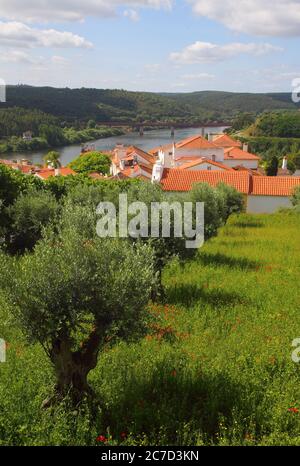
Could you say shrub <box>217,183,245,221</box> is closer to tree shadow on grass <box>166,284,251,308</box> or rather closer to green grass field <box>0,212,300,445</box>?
tree shadow on grass <box>166,284,251,308</box>

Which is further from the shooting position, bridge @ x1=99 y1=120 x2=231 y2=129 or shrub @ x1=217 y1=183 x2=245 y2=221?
bridge @ x1=99 y1=120 x2=231 y2=129

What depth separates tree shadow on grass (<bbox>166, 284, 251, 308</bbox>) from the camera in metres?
14.5

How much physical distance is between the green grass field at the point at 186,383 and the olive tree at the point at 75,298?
461mm

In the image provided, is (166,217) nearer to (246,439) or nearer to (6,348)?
(6,348)

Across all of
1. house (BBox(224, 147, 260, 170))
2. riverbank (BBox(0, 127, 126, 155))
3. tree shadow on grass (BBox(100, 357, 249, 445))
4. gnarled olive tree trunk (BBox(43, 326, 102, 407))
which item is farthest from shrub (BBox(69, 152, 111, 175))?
gnarled olive tree trunk (BBox(43, 326, 102, 407))

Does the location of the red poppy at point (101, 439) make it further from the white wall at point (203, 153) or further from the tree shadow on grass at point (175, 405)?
the white wall at point (203, 153)

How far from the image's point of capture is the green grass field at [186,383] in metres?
7.38

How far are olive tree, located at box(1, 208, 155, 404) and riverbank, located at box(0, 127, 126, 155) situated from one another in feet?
360

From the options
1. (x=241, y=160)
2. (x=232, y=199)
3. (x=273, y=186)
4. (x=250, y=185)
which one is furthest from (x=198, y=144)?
(x=232, y=199)

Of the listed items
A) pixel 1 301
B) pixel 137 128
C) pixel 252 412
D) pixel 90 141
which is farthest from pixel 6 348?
pixel 137 128

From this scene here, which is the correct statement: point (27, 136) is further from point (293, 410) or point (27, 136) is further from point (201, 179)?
point (293, 410)

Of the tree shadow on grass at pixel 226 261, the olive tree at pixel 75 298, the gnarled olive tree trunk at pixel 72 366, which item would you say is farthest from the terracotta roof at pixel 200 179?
the gnarled olive tree trunk at pixel 72 366

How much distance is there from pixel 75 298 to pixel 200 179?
115ft

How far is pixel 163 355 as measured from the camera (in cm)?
1008
